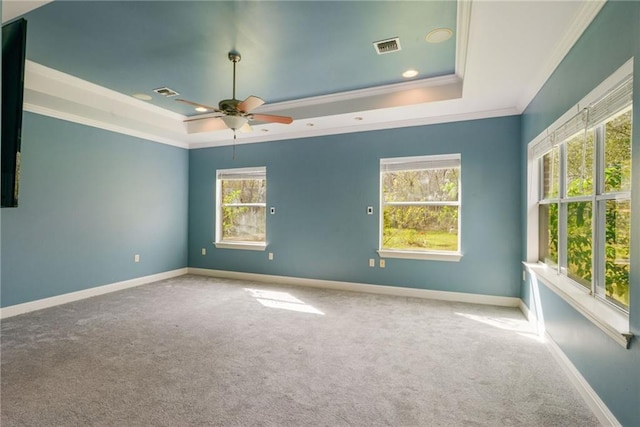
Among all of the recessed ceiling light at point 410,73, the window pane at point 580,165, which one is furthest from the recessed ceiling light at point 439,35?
the window pane at point 580,165

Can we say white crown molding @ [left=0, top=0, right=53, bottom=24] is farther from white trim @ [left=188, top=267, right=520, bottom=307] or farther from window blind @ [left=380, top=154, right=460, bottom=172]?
white trim @ [left=188, top=267, right=520, bottom=307]

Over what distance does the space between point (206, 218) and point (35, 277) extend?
2.62m

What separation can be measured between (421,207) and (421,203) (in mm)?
65

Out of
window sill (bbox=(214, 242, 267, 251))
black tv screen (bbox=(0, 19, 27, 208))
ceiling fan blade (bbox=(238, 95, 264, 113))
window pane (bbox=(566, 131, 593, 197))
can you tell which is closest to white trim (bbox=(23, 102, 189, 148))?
window sill (bbox=(214, 242, 267, 251))

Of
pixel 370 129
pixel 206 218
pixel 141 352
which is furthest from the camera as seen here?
pixel 206 218

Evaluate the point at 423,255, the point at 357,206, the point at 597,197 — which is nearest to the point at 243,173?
the point at 357,206

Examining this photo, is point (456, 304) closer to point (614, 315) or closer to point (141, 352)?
point (614, 315)

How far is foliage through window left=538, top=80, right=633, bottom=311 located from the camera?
1.95 meters

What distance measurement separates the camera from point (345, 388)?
7.61ft

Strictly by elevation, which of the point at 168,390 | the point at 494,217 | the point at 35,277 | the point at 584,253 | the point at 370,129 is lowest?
the point at 168,390

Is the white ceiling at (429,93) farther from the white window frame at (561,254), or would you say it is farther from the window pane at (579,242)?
the window pane at (579,242)

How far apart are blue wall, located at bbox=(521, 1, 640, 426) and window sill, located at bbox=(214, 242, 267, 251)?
13.4 ft

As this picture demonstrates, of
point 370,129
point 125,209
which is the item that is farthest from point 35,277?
point 370,129

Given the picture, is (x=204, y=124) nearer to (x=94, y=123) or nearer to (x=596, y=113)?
(x=94, y=123)
